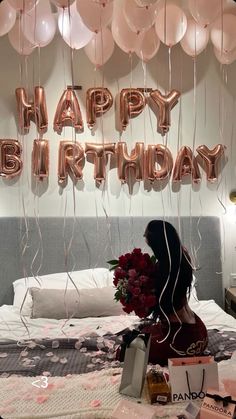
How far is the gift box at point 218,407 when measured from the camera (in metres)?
1.29

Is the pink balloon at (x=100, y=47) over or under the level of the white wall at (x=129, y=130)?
over

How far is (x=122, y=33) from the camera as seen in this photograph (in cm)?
269

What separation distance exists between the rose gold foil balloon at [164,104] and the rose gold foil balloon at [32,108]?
0.81 metres

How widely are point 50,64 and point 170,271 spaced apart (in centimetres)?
201

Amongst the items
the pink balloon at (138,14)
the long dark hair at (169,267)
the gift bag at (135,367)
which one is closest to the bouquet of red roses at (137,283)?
the long dark hair at (169,267)

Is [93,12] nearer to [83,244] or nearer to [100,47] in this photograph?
[100,47]

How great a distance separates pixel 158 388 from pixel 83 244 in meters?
1.80

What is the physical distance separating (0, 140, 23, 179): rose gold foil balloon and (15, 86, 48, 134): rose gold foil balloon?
0.13 meters

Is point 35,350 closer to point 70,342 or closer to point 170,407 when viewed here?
point 70,342

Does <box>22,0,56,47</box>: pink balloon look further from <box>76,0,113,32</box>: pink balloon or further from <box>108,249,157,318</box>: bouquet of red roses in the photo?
<box>108,249,157,318</box>: bouquet of red roses

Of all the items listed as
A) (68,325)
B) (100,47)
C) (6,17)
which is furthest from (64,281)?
(6,17)

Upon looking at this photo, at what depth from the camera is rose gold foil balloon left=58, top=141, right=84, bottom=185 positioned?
3199mm

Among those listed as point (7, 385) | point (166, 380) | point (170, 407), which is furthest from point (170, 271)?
point (7, 385)

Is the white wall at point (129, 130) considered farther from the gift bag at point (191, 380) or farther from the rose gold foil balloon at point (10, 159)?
the gift bag at point (191, 380)
